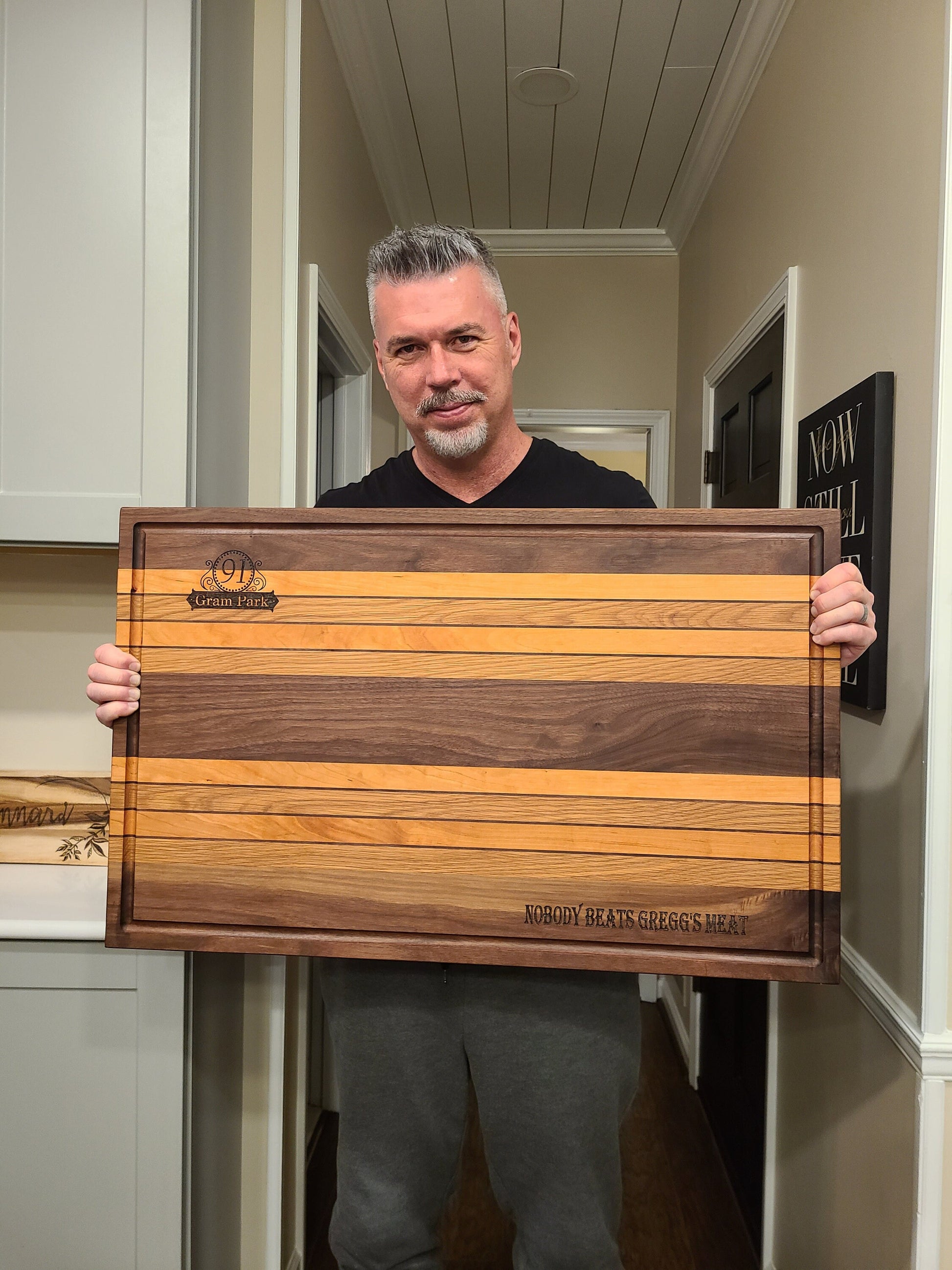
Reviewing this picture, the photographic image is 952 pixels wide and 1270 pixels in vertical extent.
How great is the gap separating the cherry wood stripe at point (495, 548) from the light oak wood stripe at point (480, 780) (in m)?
0.25

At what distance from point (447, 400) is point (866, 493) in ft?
2.39

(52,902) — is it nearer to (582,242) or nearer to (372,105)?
(372,105)

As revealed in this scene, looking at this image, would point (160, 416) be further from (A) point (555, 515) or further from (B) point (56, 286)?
(A) point (555, 515)

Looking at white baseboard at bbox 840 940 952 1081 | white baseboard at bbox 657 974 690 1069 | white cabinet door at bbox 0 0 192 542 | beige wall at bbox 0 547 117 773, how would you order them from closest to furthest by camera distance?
1. white baseboard at bbox 840 940 952 1081
2. white cabinet door at bbox 0 0 192 542
3. beige wall at bbox 0 547 117 773
4. white baseboard at bbox 657 974 690 1069

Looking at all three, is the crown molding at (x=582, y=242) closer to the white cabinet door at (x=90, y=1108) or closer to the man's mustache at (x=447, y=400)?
the man's mustache at (x=447, y=400)

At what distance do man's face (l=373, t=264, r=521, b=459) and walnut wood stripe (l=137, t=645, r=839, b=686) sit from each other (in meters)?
0.38

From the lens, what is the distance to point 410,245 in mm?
1245

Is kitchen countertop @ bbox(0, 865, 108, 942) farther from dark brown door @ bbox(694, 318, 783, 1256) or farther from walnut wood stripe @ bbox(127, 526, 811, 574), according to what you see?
dark brown door @ bbox(694, 318, 783, 1256)

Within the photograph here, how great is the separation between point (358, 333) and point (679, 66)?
3.85ft

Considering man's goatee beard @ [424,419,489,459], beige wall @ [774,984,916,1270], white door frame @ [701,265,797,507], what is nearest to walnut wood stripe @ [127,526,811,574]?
man's goatee beard @ [424,419,489,459]

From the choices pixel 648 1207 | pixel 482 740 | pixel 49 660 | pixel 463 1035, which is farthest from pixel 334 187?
pixel 648 1207

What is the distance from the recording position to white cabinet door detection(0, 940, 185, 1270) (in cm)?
133

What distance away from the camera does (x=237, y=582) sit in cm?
108

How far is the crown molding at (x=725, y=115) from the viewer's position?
2.09 metres
